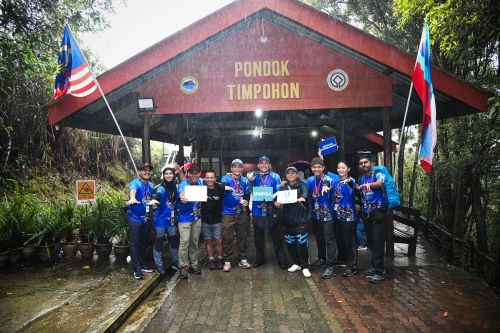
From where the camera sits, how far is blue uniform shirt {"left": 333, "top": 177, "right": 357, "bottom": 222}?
200 inches

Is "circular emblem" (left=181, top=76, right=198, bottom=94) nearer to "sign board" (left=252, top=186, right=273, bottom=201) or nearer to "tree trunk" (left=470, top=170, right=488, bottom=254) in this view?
"sign board" (left=252, top=186, right=273, bottom=201)

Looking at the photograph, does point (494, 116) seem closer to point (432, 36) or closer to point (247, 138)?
point (432, 36)

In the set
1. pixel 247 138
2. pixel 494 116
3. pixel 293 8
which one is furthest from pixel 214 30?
pixel 247 138

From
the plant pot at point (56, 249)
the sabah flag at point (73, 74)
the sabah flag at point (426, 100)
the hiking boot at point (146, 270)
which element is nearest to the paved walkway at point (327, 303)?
the hiking boot at point (146, 270)

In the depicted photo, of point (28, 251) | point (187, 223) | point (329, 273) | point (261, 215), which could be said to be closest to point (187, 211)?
point (187, 223)

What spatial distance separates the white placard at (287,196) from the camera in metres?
5.01

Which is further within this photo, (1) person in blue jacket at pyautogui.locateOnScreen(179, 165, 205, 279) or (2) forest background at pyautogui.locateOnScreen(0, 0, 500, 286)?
(2) forest background at pyautogui.locateOnScreen(0, 0, 500, 286)

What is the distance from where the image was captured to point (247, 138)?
13.1 m

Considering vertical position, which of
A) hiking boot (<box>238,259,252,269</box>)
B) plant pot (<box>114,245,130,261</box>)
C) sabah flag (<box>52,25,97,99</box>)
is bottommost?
hiking boot (<box>238,259,252,269</box>)

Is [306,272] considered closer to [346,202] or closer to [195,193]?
[346,202]

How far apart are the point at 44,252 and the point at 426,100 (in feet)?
23.8

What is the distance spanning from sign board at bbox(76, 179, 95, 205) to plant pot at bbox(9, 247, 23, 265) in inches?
48.3

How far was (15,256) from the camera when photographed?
538 centimetres

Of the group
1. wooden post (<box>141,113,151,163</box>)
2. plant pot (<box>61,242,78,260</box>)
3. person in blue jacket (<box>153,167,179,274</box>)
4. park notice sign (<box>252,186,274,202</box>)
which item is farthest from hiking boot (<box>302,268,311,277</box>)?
plant pot (<box>61,242,78,260</box>)
